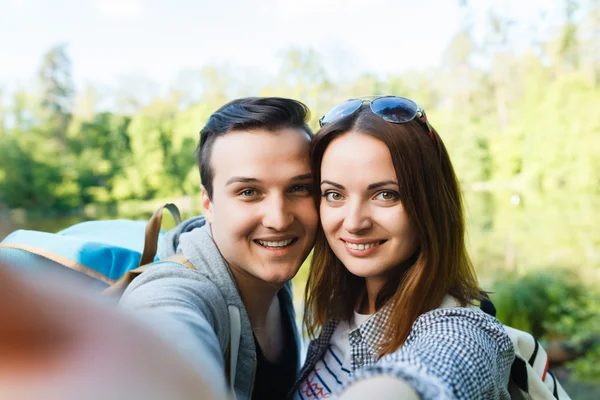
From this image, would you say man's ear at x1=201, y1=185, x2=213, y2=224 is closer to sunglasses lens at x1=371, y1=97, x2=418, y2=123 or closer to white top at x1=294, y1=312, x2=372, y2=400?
white top at x1=294, y1=312, x2=372, y2=400

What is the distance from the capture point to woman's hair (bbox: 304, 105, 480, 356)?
143cm

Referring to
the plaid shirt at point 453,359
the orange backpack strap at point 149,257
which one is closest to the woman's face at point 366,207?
the plaid shirt at point 453,359

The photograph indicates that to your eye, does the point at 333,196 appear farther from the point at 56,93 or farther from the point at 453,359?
the point at 56,93

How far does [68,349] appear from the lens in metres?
0.34

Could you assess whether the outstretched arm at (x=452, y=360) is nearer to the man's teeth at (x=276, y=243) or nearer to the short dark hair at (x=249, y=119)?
the man's teeth at (x=276, y=243)

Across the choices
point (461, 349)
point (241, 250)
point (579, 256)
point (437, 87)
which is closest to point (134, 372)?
point (461, 349)

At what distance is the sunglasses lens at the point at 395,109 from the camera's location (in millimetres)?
1492

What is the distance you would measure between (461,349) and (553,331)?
21.5 feet

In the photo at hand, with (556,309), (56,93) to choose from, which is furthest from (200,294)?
(56,93)

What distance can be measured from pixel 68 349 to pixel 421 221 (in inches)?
49.0

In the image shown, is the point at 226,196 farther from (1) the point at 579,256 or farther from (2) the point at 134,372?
(1) the point at 579,256

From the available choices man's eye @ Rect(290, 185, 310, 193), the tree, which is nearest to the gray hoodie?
man's eye @ Rect(290, 185, 310, 193)

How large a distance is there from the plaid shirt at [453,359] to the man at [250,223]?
0.57 meters

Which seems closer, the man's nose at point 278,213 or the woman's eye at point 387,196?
→ the woman's eye at point 387,196
